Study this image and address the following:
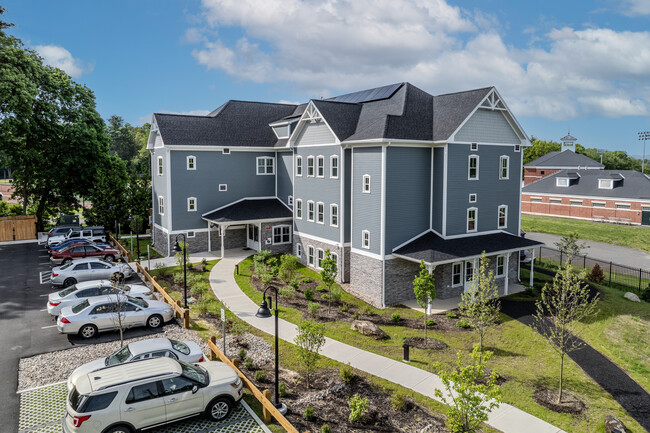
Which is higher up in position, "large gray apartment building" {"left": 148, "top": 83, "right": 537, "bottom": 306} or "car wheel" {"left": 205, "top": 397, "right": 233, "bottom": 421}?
"large gray apartment building" {"left": 148, "top": 83, "right": 537, "bottom": 306}

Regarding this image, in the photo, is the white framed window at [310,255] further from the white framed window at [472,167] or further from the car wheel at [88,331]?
the car wheel at [88,331]

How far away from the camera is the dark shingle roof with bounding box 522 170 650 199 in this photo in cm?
5953

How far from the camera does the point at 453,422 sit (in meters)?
10.9

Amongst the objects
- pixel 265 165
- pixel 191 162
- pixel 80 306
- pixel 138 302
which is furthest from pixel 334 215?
pixel 80 306

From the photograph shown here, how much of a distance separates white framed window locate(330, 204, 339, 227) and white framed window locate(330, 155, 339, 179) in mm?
1981

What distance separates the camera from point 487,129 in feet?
91.8

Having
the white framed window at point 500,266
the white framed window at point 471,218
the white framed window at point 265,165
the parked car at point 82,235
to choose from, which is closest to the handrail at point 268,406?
the white framed window at point 471,218

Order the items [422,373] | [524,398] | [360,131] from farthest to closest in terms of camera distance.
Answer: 1. [360,131]
2. [422,373]
3. [524,398]

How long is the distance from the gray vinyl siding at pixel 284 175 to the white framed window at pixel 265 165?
1.74ft

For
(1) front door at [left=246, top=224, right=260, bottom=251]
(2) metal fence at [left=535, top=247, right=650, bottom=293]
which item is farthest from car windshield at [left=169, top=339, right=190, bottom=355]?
(2) metal fence at [left=535, top=247, right=650, bottom=293]

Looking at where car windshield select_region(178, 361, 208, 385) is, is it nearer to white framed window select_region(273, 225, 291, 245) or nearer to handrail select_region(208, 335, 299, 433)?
handrail select_region(208, 335, 299, 433)

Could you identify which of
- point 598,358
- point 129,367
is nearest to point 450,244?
point 598,358

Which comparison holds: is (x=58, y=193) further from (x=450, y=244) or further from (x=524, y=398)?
(x=524, y=398)

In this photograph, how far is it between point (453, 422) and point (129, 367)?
8887 mm
